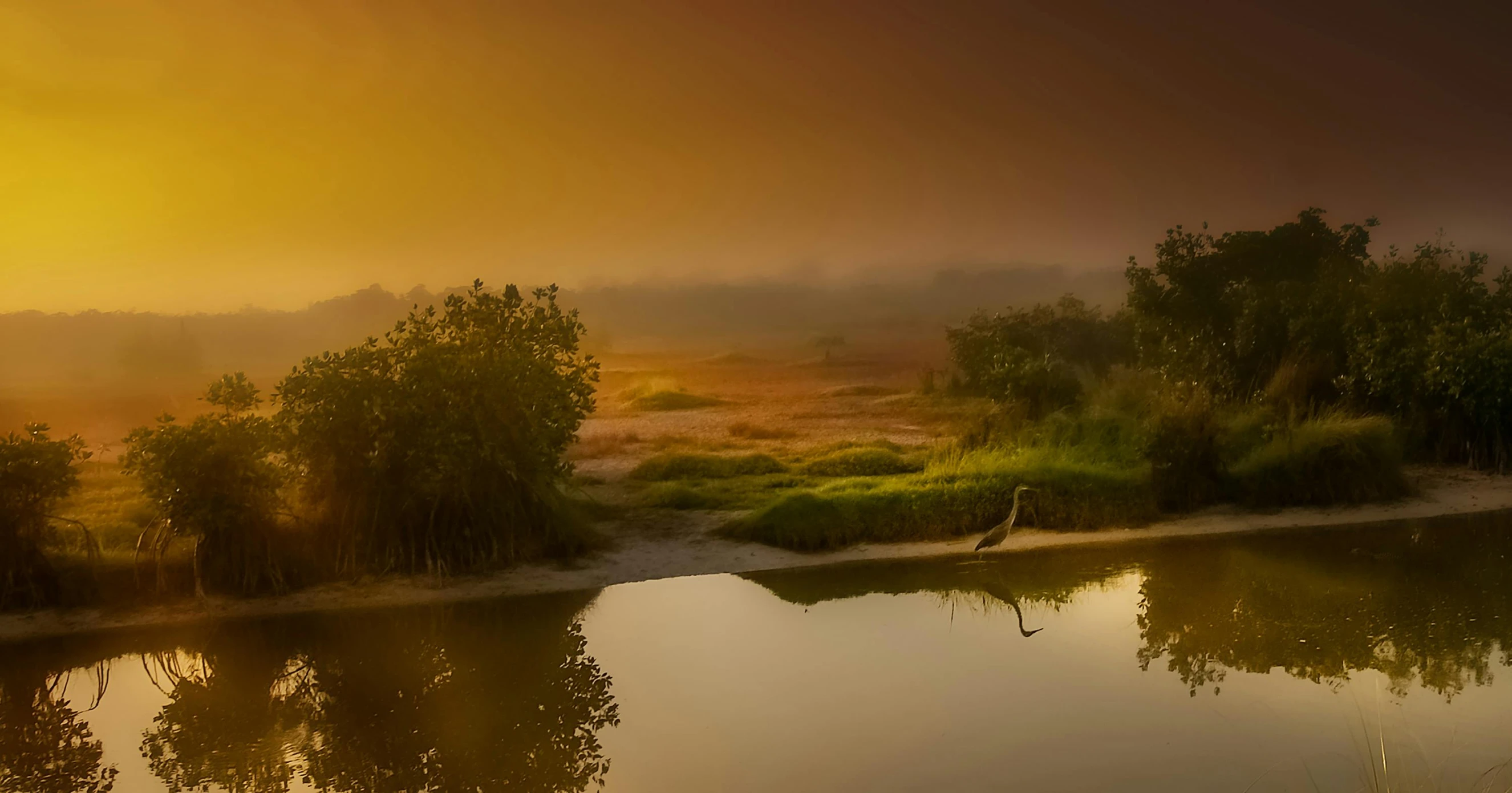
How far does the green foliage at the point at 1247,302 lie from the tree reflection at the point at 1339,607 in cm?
594

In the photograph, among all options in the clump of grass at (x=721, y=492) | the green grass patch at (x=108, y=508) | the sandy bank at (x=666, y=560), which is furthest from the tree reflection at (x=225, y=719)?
the clump of grass at (x=721, y=492)

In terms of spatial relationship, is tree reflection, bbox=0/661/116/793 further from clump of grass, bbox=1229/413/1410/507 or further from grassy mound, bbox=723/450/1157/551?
clump of grass, bbox=1229/413/1410/507

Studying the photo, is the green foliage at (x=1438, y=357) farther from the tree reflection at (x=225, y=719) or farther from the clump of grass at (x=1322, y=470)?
the tree reflection at (x=225, y=719)

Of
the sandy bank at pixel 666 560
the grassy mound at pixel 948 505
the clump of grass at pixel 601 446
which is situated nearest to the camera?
the sandy bank at pixel 666 560

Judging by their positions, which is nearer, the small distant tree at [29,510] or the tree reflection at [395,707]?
the tree reflection at [395,707]

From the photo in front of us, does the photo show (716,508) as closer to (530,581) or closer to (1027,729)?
(530,581)

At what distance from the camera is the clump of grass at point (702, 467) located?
17375 millimetres

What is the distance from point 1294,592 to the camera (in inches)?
437

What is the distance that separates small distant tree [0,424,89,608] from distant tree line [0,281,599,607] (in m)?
0.02

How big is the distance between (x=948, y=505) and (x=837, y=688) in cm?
571

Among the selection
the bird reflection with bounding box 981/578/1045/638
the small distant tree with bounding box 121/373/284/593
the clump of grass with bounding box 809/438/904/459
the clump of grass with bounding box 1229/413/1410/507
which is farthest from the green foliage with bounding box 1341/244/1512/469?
the small distant tree with bounding box 121/373/284/593

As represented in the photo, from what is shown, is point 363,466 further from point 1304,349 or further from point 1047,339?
point 1047,339

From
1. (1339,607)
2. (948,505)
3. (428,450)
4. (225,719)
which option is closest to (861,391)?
(948,505)

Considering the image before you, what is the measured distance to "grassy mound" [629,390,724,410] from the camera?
87.4ft
